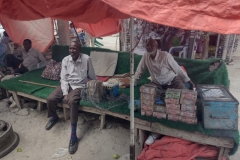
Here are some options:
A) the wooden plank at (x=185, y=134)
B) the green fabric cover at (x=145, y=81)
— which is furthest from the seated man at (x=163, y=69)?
the wooden plank at (x=185, y=134)

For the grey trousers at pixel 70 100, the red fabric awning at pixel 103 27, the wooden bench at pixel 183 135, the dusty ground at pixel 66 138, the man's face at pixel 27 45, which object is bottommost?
the dusty ground at pixel 66 138

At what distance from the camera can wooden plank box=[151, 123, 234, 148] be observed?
253 cm

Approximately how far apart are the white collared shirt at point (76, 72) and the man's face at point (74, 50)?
0.07 m

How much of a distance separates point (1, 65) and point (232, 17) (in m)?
6.75

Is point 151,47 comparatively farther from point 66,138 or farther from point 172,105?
point 66,138

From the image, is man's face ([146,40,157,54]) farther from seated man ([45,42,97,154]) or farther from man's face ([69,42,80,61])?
man's face ([69,42,80,61])

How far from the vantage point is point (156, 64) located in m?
3.35

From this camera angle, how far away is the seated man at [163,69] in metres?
3.30

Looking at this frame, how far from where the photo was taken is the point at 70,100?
3439mm

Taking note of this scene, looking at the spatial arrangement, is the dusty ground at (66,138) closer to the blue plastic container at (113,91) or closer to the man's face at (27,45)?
the blue plastic container at (113,91)

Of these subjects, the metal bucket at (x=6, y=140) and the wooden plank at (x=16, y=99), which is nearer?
the metal bucket at (x=6, y=140)

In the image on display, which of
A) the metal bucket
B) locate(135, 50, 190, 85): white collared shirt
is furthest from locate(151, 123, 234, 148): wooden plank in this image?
the metal bucket

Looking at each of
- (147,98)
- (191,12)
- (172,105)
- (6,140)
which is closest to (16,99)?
(6,140)

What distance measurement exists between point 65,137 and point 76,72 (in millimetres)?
1163
